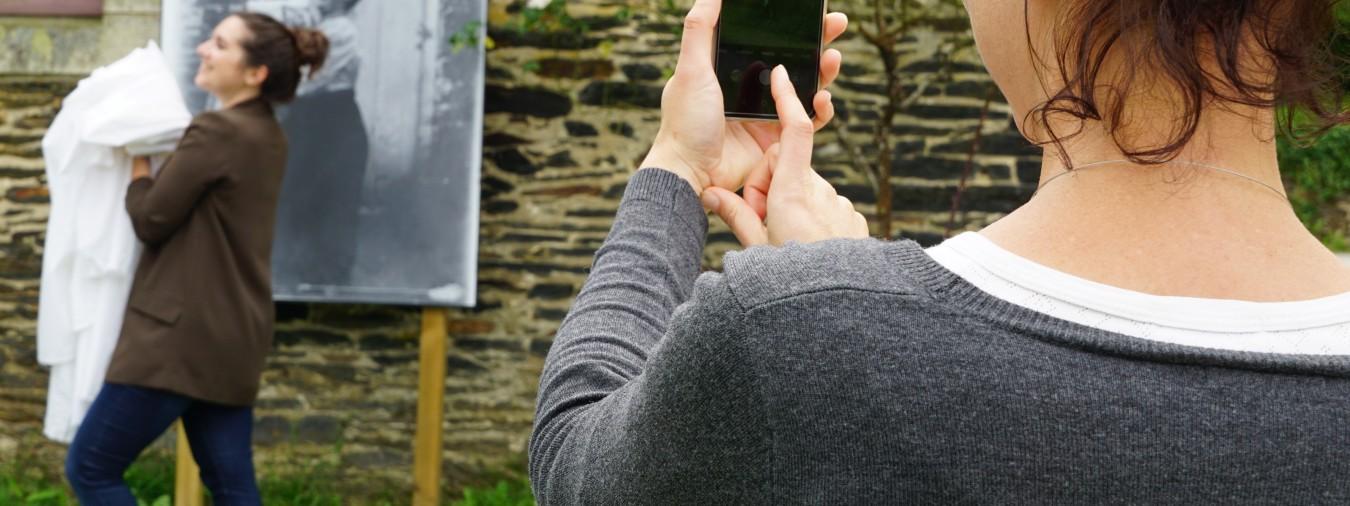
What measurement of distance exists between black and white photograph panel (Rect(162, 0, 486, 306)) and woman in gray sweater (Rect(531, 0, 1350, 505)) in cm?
478

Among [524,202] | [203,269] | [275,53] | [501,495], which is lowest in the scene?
[501,495]

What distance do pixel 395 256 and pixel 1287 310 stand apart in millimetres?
5081

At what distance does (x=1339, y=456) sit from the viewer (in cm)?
79

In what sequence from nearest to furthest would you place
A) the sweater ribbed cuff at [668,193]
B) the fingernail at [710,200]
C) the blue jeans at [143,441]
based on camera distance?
the sweater ribbed cuff at [668,193], the fingernail at [710,200], the blue jeans at [143,441]

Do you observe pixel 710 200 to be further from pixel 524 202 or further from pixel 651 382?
pixel 524 202

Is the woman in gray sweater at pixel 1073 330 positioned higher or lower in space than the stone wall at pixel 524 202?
higher

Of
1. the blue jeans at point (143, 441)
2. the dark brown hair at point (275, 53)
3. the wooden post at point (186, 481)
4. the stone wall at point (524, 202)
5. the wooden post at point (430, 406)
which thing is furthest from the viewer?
the stone wall at point (524, 202)

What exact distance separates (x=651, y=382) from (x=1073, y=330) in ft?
0.85

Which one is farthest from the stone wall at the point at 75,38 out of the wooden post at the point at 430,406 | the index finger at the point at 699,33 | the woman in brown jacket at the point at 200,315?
the index finger at the point at 699,33

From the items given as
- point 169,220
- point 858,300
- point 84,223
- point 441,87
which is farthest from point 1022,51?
point 441,87

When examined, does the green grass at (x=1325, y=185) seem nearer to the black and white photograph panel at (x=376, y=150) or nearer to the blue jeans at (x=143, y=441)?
the black and white photograph panel at (x=376, y=150)

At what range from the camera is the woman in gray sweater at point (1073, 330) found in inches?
31.1

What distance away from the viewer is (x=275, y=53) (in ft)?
14.7

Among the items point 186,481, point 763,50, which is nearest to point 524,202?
point 186,481
